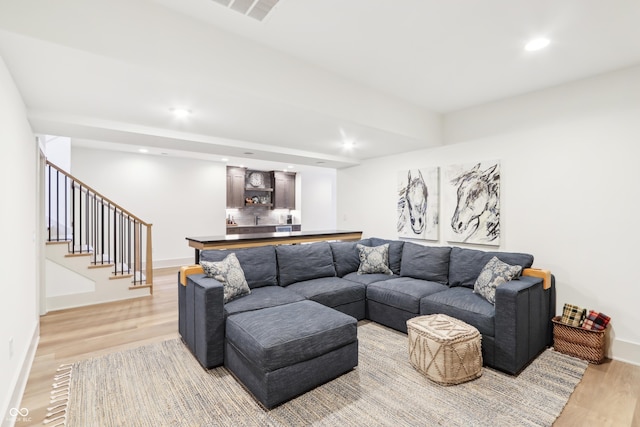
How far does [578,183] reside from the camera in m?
3.10

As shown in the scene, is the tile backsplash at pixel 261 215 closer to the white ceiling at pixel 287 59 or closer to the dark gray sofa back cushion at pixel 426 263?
the white ceiling at pixel 287 59

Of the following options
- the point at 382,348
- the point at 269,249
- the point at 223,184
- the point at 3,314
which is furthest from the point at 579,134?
the point at 223,184

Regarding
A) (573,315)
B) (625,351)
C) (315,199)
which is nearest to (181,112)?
(573,315)

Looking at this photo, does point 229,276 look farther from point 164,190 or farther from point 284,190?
point 284,190

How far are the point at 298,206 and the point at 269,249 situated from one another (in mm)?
6297

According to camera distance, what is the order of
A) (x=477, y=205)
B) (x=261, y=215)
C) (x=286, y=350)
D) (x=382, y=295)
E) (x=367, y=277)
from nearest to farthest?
(x=286, y=350) → (x=382, y=295) → (x=477, y=205) → (x=367, y=277) → (x=261, y=215)

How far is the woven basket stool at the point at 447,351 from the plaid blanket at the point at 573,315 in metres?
1.15

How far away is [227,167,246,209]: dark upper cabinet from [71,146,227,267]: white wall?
0.39 metres

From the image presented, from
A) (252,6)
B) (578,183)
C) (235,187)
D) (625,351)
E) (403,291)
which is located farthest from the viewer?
(235,187)

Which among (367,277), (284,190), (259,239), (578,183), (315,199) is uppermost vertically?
(284,190)

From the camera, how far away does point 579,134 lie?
3094 millimetres

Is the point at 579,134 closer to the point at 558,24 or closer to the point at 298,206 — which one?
the point at 558,24

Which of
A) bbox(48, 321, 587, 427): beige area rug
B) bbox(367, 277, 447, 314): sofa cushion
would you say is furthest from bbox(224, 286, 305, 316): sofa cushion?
bbox(367, 277, 447, 314): sofa cushion

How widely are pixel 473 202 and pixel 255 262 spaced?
2.78 metres
